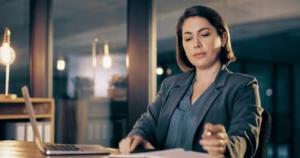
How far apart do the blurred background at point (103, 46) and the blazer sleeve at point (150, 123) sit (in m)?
1.60

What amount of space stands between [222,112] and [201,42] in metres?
0.25

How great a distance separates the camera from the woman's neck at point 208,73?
143 cm

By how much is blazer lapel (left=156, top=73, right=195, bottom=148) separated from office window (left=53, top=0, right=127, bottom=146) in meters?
2.85

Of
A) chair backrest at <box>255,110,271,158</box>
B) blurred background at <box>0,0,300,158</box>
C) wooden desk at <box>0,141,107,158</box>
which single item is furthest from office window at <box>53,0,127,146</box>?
chair backrest at <box>255,110,271,158</box>

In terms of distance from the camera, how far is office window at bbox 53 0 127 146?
4.83 metres

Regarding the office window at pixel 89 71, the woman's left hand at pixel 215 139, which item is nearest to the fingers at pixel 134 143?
the woman's left hand at pixel 215 139

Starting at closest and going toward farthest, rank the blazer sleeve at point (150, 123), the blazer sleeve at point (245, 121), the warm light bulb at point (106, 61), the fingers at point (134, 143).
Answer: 1. the blazer sleeve at point (245, 121)
2. the fingers at point (134, 143)
3. the blazer sleeve at point (150, 123)
4. the warm light bulb at point (106, 61)

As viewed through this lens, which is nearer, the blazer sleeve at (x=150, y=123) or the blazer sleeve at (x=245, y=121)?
the blazer sleeve at (x=245, y=121)

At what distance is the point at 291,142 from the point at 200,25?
889 cm

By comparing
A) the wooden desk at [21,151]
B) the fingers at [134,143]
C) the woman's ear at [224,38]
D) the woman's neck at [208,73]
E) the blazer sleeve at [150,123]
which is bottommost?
the wooden desk at [21,151]

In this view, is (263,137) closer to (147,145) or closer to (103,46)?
(147,145)

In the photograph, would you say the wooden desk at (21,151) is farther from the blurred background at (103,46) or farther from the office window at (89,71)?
the office window at (89,71)

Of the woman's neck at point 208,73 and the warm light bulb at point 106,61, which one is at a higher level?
the warm light bulb at point 106,61

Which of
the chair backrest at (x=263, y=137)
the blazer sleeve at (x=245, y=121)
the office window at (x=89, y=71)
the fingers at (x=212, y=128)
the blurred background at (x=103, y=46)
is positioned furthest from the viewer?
the office window at (x=89, y=71)
